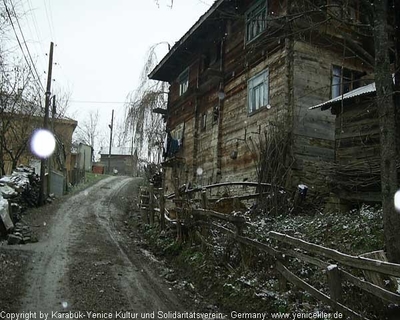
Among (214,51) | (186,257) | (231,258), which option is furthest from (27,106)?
(231,258)

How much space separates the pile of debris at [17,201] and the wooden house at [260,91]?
479cm

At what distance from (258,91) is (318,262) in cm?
972

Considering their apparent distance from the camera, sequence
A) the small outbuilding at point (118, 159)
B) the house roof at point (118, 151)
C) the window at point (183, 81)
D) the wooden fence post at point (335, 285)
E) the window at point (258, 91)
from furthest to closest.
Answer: the house roof at point (118, 151) < the small outbuilding at point (118, 159) < the window at point (183, 81) < the window at point (258, 91) < the wooden fence post at point (335, 285)

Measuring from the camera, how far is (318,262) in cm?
509

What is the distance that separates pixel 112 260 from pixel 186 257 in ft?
5.79

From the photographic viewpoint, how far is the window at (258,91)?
44.5 feet

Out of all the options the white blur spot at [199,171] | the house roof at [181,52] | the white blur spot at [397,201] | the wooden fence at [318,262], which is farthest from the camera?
the white blur spot at [199,171]

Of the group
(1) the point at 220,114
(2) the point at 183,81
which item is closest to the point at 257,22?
(1) the point at 220,114

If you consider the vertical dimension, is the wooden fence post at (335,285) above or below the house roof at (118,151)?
below

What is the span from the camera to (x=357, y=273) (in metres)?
5.49

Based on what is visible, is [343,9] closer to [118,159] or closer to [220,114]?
[220,114]

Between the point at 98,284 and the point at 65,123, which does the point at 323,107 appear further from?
the point at 65,123

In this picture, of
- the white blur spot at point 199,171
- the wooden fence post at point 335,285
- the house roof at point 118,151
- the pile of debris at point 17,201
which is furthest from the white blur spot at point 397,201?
the house roof at point 118,151

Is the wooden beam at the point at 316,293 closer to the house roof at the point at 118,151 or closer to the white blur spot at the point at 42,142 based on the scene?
the white blur spot at the point at 42,142
